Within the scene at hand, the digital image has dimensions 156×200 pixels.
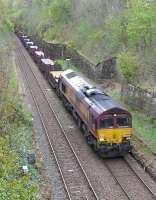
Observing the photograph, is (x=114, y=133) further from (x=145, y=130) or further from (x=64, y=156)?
(x=145, y=130)

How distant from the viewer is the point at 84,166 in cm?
2458

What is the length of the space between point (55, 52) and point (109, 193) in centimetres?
4219

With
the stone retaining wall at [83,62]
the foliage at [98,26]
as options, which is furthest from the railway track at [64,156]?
the foliage at [98,26]

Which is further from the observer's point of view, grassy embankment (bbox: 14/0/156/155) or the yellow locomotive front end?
grassy embankment (bbox: 14/0/156/155)

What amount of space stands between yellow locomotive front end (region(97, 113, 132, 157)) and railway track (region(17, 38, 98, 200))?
5.58 ft

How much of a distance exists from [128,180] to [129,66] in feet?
43.0

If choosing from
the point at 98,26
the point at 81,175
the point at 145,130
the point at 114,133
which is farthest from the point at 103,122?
the point at 98,26

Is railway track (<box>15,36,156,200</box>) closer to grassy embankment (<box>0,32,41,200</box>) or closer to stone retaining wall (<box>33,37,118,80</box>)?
grassy embankment (<box>0,32,41,200</box>)

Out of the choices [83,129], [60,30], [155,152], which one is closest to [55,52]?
[60,30]

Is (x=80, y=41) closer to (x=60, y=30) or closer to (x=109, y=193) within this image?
(x=60, y=30)

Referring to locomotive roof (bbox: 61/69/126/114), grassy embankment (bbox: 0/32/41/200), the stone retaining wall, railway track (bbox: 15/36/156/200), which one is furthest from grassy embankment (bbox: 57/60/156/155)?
the stone retaining wall

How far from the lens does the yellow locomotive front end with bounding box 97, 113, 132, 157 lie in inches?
980

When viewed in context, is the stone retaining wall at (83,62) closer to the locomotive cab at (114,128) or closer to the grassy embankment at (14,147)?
the grassy embankment at (14,147)

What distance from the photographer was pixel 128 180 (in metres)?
22.8
